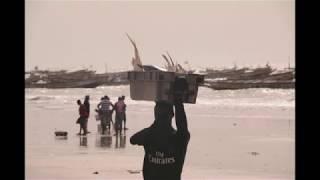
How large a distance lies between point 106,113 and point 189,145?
0.40 m

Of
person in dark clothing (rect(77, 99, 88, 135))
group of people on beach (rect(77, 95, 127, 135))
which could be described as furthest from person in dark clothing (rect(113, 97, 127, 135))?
person in dark clothing (rect(77, 99, 88, 135))

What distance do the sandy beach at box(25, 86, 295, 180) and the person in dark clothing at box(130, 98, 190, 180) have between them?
0.03m

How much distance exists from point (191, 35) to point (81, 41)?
49 cm

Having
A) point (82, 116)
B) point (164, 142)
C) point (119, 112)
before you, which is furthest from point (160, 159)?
point (82, 116)

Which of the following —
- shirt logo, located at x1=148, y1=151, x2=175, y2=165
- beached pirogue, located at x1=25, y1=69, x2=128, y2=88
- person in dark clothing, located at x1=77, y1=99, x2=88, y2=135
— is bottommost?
shirt logo, located at x1=148, y1=151, x2=175, y2=165

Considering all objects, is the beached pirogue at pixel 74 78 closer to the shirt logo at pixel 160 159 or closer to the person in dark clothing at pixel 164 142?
the person in dark clothing at pixel 164 142

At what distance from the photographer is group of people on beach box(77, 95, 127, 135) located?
2945mm

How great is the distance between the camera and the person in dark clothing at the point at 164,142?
291 centimetres

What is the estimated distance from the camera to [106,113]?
296 centimetres

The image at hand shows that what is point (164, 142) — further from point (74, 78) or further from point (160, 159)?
point (74, 78)

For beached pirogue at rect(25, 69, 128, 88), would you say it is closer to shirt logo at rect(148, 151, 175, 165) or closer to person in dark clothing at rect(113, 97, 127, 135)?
person in dark clothing at rect(113, 97, 127, 135)
